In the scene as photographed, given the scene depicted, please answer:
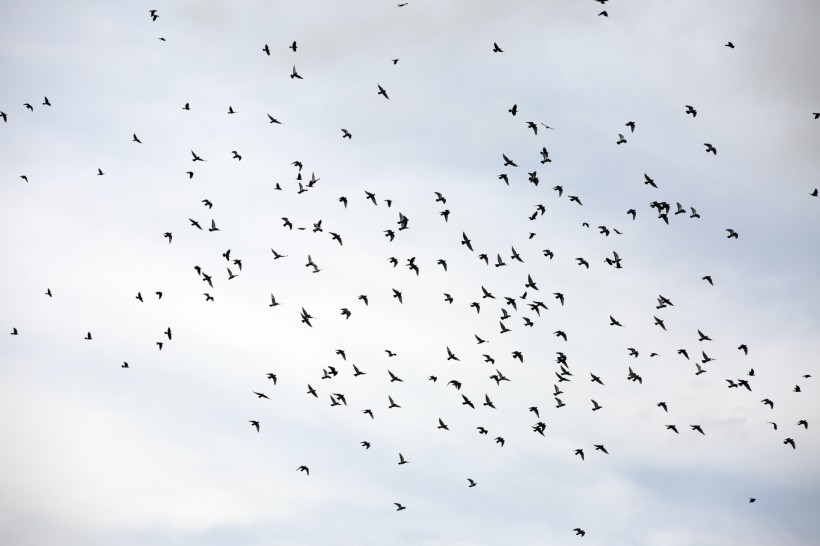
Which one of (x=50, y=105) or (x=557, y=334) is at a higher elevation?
(x=50, y=105)

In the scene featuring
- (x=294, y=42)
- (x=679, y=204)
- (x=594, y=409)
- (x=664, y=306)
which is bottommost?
(x=594, y=409)

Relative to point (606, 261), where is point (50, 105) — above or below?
above

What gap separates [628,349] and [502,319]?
13098 millimetres

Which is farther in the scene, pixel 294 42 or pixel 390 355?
pixel 390 355

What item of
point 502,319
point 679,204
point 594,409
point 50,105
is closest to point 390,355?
point 502,319

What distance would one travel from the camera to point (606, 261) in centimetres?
11575

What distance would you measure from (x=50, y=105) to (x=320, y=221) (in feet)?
105

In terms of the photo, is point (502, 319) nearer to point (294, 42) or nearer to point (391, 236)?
point (391, 236)

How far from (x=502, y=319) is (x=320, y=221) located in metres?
20.1

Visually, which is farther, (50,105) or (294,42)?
(50,105)

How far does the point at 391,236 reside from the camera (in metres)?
115

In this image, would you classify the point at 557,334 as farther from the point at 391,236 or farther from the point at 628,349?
the point at 391,236

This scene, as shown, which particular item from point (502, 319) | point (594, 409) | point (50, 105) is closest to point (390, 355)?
point (502, 319)

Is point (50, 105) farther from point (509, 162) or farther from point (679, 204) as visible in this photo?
point (679, 204)
